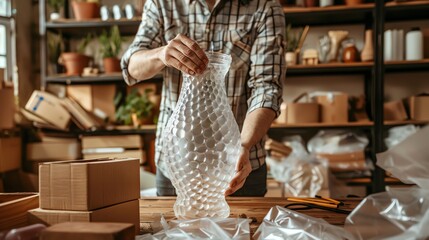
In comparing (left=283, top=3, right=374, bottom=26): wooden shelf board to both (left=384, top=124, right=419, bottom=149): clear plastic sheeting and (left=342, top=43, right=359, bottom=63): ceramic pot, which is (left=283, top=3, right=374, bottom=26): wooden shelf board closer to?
(left=342, top=43, right=359, bottom=63): ceramic pot

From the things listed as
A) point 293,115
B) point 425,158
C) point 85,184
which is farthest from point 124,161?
point 293,115

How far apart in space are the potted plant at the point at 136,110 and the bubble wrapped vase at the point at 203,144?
7.08ft

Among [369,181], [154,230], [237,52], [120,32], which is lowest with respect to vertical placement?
[369,181]

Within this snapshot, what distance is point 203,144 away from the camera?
0.78m

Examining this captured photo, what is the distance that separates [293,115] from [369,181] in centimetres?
66

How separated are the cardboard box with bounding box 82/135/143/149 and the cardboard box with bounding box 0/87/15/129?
0.49 meters

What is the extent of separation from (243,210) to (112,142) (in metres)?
2.17

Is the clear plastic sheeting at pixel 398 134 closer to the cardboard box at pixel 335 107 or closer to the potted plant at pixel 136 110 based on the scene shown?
the cardboard box at pixel 335 107

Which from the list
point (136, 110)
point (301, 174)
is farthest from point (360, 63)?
point (136, 110)

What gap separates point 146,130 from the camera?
2947 millimetres

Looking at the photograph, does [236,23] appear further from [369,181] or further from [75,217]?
[369,181]

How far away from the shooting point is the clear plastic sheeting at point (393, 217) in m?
0.63

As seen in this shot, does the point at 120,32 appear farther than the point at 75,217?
Yes

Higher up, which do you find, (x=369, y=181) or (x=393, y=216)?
(x=393, y=216)
